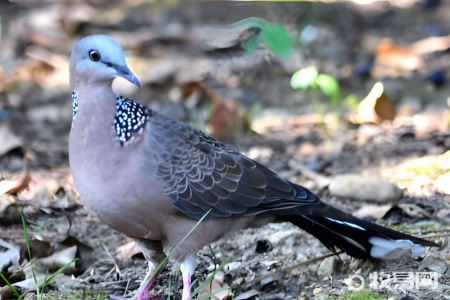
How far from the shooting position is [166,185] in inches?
141

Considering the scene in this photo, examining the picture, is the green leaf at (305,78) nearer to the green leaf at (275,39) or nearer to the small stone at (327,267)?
the green leaf at (275,39)

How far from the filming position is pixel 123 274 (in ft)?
13.6

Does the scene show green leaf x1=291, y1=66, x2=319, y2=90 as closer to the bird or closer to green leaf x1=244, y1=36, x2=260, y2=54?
green leaf x1=244, y1=36, x2=260, y2=54

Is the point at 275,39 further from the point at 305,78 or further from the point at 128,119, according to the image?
the point at 128,119

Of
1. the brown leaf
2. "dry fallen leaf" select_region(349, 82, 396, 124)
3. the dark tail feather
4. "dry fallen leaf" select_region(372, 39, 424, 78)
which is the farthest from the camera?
"dry fallen leaf" select_region(372, 39, 424, 78)

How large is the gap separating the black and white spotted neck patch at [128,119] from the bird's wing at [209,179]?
6cm

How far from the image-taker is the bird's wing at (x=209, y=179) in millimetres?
3619

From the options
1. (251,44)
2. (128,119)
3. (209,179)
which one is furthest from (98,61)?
(251,44)

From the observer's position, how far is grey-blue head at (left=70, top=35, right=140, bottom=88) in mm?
3469

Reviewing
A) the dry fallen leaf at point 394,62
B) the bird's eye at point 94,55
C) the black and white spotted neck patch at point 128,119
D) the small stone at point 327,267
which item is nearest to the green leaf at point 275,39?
the black and white spotted neck patch at point 128,119

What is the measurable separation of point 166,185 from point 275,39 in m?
1.54

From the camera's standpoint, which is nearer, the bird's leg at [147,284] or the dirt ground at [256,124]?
the bird's leg at [147,284]

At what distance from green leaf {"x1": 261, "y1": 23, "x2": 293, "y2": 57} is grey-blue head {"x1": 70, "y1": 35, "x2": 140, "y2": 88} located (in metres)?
1.13

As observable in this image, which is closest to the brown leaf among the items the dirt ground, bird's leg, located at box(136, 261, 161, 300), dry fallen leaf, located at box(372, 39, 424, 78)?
the dirt ground
